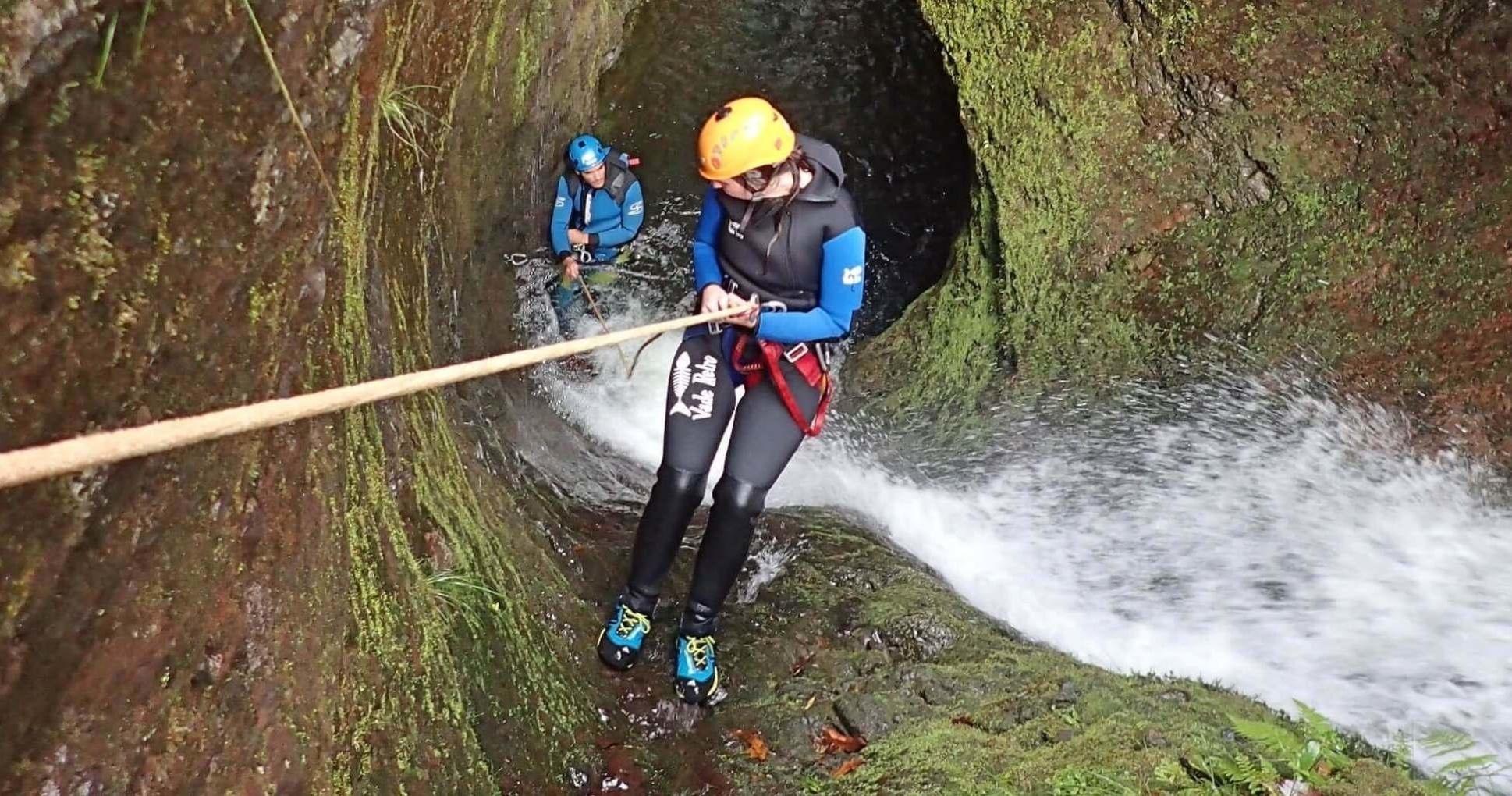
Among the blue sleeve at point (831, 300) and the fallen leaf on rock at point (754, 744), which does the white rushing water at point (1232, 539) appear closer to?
the fallen leaf on rock at point (754, 744)

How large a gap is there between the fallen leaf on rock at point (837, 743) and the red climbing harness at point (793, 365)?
1200 millimetres

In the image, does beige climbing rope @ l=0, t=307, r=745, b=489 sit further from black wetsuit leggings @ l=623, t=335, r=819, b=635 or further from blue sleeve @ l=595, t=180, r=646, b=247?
blue sleeve @ l=595, t=180, r=646, b=247

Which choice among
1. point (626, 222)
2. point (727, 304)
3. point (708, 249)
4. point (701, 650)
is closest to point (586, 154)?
point (626, 222)

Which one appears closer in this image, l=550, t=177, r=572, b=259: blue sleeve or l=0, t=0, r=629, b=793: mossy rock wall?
l=0, t=0, r=629, b=793: mossy rock wall

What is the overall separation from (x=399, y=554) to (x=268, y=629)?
68 cm

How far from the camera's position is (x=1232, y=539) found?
538cm

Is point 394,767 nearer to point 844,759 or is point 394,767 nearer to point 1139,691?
point 844,759

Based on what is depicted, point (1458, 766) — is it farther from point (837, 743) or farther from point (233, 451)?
point (233, 451)

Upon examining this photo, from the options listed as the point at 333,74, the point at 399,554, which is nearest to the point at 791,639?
the point at 399,554

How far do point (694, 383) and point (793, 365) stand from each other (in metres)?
0.43

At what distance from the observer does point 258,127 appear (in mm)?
2119

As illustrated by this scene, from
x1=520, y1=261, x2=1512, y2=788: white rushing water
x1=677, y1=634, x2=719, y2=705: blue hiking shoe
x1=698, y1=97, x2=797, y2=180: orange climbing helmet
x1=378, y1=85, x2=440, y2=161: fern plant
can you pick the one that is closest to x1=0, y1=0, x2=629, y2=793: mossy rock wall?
x1=378, y1=85, x2=440, y2=161: fern plant

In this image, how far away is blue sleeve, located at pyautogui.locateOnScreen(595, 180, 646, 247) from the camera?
20.2 feet

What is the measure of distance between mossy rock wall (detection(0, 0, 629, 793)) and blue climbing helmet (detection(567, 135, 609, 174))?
7.56 feet
